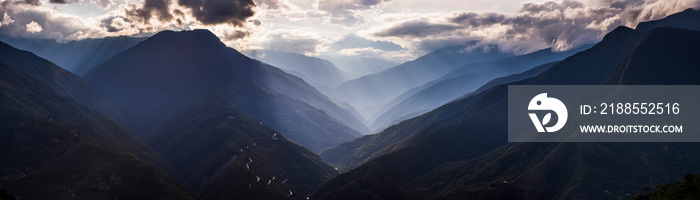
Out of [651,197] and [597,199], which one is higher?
[651,197]

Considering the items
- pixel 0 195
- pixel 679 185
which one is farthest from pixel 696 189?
pixel 0 195

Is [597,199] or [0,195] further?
[597,199]

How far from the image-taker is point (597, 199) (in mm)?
199875

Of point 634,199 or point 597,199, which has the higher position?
point 634,199

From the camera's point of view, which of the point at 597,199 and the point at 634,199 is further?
the point at 597,199

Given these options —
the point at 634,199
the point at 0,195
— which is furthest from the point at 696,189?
the point at 0,195

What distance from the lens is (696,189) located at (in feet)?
386

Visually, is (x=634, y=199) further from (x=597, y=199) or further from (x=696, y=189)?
(x=597, y=199)

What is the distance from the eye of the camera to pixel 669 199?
117m

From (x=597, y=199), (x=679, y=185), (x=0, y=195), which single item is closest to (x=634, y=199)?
(x=679, y=185)

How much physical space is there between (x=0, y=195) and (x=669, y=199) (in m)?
179

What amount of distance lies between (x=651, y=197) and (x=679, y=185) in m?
7.77

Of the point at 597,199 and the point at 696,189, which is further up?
the point at 696,189

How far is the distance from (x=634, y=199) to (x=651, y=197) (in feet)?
→ 16.3
